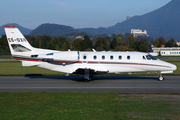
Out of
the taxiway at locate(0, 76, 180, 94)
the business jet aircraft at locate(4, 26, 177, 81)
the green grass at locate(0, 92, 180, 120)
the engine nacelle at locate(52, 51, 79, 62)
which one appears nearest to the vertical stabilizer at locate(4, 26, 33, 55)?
the business jet aircraft at locate(4, 26, 177, 81)

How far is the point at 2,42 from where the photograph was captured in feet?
354

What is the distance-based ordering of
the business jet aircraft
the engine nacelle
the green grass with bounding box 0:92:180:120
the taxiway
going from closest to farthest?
the green grass with bounding box 0:92:180:120 → the taxiway → the engine nacelle → the business jet aircraft

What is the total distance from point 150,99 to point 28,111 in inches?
259

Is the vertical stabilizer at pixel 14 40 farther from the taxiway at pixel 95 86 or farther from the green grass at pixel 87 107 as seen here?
the green grass at pixel 87 107

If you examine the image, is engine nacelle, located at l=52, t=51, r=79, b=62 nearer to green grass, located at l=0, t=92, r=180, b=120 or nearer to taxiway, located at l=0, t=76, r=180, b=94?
taxiway, located at l=0, t=76, r=180, b=94

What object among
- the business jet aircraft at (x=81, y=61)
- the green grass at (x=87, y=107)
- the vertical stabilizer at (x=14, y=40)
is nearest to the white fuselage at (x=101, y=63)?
the business jet aircraft at (x=81, y=61)

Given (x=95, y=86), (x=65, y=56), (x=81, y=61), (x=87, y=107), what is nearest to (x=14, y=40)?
(x=65, y=56)

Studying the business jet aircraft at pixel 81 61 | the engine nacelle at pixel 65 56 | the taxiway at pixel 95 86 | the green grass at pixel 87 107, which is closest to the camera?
the green grass at pixel 87 107

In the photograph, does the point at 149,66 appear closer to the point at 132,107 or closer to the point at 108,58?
the point at 108,58

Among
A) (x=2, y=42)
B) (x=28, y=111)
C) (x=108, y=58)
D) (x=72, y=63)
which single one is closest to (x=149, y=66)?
(x=108, y=58)

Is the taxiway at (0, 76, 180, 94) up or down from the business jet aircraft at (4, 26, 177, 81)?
down

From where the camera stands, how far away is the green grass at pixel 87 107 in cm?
914

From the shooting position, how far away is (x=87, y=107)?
10609mm

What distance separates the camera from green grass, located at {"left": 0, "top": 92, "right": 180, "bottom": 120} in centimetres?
914
